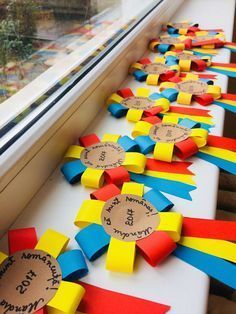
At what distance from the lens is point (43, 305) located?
396mm

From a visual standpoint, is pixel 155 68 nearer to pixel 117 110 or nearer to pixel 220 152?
pixel 117 110

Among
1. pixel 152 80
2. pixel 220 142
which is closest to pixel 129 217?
pixel 220 142

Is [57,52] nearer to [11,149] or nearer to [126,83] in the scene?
[126,83]

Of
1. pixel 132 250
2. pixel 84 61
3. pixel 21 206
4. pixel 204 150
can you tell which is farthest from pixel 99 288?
pixel 84 61

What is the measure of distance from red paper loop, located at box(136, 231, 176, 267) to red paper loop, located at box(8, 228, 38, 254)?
15 centimetres

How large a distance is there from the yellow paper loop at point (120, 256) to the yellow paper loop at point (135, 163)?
6.9 inches

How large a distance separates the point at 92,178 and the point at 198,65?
1.94ft

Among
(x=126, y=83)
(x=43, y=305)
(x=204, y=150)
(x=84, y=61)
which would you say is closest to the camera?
(x=43, y=305)

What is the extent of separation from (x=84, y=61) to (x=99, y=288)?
56 centimetres

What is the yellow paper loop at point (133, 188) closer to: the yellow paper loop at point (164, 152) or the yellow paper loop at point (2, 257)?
the yellow paper loop at point (164, 152)

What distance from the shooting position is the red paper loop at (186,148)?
0.64 meters

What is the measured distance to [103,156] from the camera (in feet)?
2.09

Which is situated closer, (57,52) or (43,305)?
(43,305)

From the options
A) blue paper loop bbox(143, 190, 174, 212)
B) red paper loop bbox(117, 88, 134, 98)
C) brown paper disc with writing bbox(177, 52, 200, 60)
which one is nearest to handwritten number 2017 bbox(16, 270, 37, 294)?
blue paper loop bbox(143, 190, 174, 212)
